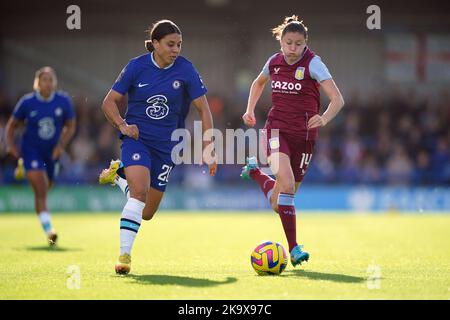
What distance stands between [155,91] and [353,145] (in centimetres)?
1734

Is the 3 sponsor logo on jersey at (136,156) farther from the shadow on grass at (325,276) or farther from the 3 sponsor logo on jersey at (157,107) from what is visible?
the shadow on grass at (325,276)

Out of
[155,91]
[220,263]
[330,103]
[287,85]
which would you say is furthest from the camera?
[220,263]

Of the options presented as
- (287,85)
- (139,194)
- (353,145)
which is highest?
(287,85)

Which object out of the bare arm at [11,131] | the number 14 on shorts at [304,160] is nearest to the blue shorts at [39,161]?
the bare arm at [11,131]

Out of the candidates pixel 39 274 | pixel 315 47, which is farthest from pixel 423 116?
pixel 39 274

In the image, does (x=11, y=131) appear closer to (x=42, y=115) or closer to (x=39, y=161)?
(x=42, y=115)

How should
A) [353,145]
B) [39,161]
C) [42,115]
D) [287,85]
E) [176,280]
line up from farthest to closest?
[353,145] < [42,115] < [39,161] < [287,85] < [176,280]

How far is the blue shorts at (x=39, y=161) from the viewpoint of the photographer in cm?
1293

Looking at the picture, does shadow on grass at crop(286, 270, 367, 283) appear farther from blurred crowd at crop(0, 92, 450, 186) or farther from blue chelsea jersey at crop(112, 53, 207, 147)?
blurred crowd at crop(0, 92, 450, 186)

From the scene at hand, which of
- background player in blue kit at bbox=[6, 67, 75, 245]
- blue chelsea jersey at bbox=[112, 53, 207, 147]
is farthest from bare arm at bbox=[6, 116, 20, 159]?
blue chelsea jersey at bbox=[112, 53, 207, 147]

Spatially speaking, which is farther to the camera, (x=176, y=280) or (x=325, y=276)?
(x=325, y=276)

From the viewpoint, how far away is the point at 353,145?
25.1 meters

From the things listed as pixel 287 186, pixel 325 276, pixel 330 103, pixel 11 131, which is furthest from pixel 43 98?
pixel 325 276

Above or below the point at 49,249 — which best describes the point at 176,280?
above
